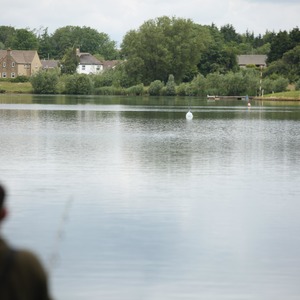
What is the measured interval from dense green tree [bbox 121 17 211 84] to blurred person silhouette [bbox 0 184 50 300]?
130m

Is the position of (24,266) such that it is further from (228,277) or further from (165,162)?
(165,162)

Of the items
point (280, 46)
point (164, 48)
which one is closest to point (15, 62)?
point (164, 48)

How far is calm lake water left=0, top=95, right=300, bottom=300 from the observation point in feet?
41.6

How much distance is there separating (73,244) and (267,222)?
5116 millimetres

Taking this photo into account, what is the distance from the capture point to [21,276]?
4359mm

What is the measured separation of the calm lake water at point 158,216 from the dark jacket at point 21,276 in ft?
4.64

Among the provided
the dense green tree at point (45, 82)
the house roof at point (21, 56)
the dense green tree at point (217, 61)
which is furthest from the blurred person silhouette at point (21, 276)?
the house roof at point (21, 56)

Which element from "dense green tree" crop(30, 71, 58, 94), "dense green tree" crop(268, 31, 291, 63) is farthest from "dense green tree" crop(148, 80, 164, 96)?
"dense green tree" crop(268, 31, 291, 63)

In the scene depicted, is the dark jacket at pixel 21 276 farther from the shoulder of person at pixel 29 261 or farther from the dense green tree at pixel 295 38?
the dense green tree at pixel 295 38

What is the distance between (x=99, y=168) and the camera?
89.8 ft

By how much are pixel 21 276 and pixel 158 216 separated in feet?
46.1

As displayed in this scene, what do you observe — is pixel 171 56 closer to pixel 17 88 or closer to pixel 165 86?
pixel 165 86

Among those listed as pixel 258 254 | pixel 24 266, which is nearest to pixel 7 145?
pixel 258 254

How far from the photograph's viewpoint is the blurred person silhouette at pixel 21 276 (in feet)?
14.2
